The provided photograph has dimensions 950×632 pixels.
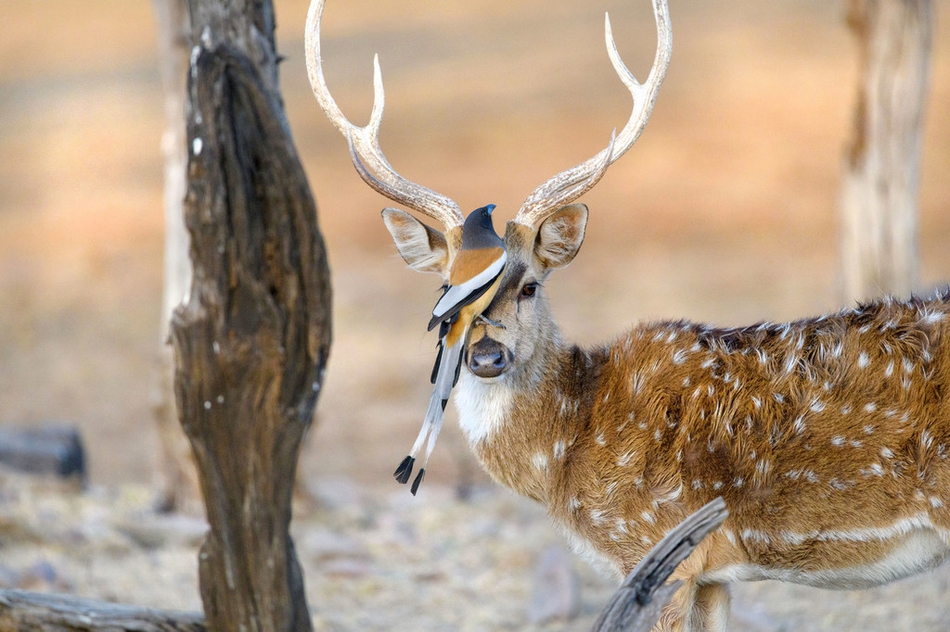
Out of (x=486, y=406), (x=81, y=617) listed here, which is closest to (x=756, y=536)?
(x=486, y=406)

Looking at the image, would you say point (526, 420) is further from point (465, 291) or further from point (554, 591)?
point (554, 591)

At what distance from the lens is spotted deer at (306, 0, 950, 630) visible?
14.1 ft

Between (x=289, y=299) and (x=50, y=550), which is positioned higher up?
(x=289, y=299)

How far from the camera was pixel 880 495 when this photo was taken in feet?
14.0

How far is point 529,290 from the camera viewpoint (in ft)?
16.4

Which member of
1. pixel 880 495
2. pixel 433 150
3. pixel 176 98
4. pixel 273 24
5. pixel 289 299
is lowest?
pixel 880 495

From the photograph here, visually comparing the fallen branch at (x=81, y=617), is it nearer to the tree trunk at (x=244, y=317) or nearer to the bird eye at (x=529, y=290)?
the tree trunk at (x=244, y=317)

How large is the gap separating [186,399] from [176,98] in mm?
4557

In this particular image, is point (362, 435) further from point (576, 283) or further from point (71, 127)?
point (71, 127)

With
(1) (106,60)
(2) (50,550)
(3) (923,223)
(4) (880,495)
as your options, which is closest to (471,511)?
(2) (50,550)

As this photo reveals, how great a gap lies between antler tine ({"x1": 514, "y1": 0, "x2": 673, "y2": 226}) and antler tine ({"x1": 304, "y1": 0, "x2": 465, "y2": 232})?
38 cm

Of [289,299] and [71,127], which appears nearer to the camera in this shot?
[289,299]

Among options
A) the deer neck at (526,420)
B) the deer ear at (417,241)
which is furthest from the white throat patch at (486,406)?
the deer ear at (417,241)

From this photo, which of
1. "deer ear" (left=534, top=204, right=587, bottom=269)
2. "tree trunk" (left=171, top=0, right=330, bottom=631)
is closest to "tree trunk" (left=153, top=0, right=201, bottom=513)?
"deer ear" (left=534, top=204, right=587, bottom=269)
